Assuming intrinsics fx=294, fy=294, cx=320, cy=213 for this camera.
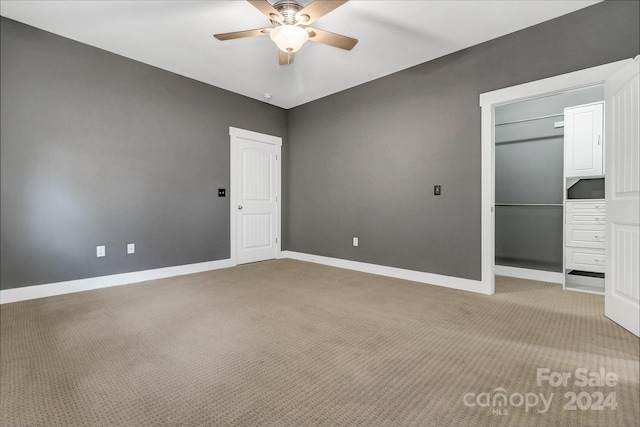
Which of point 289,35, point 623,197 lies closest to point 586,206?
point 623,197

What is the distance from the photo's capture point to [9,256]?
280 centimetres

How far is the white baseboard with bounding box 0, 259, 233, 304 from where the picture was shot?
9.34ft

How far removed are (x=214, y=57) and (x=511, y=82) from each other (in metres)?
3.25

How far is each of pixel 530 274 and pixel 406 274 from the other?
1.68 m

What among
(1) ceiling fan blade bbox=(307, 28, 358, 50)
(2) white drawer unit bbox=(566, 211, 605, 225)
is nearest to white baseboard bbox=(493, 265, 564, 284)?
(2) white drawer unit bbox=(566, 211, 605, 225)

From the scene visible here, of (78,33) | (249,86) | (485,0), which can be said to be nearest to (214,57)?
(249,86)

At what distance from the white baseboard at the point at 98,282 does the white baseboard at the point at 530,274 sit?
13.4 feet

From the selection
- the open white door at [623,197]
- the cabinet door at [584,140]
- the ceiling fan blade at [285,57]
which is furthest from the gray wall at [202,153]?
the ceiling fan blade at [285,57]

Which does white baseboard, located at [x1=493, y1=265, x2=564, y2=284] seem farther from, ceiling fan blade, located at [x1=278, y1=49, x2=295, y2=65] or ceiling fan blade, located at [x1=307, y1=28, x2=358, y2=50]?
ceiling fan blade, located at [x1=278, y1=49, x2=295, y2=65]

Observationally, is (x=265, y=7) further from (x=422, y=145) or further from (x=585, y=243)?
(x=585, y=243)

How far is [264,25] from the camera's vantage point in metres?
2.84

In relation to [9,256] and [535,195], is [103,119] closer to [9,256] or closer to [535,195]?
[9,256]

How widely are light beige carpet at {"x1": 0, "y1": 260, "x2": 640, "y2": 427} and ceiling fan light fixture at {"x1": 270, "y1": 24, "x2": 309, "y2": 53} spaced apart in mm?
2239

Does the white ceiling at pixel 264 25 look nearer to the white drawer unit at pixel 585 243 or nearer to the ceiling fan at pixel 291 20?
the ceiling fan at pixel 291 20
